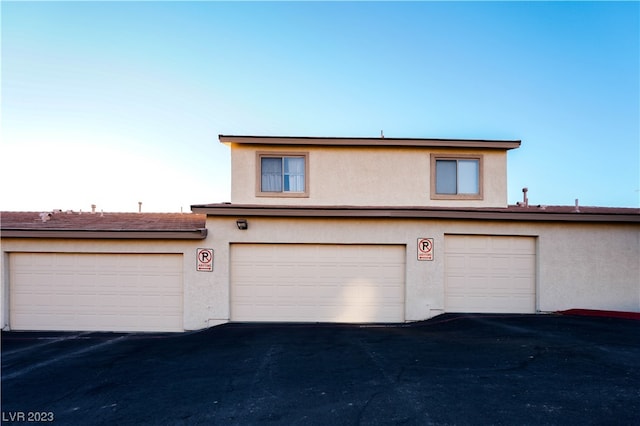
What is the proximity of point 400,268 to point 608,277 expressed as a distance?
6250 mm

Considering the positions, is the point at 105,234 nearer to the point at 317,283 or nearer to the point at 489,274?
the point at 317,283

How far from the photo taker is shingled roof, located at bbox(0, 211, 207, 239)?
1052 centimetres

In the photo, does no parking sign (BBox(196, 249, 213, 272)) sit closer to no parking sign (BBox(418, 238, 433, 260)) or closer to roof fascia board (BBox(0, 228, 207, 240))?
roof fascia board (BBox(0, 228, 207, 240))

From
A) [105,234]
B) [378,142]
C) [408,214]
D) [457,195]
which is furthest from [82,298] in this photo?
[457,195]

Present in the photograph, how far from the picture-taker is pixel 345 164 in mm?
12164

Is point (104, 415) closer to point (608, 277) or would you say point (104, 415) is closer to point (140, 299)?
point (140, 299)

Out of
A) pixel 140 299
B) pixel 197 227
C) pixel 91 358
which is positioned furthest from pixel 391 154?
pixel 91 358

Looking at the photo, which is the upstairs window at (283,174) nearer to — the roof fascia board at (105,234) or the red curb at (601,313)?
the roof fascia board at (105,234)

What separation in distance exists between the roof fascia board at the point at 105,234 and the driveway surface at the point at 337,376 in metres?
2.70

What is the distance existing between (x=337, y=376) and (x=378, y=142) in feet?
25.5

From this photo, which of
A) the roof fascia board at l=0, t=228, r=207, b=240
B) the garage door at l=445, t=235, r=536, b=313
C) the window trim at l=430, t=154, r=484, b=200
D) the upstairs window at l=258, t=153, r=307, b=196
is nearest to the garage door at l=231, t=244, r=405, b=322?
the roof fascia board at l=0, t=228, r=207, b=240

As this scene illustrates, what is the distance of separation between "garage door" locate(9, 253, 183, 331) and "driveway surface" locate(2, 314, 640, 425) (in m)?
0.98

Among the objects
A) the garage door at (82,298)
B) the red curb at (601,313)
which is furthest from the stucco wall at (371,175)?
the garage door at (82,298)

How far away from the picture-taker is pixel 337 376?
622 cm
